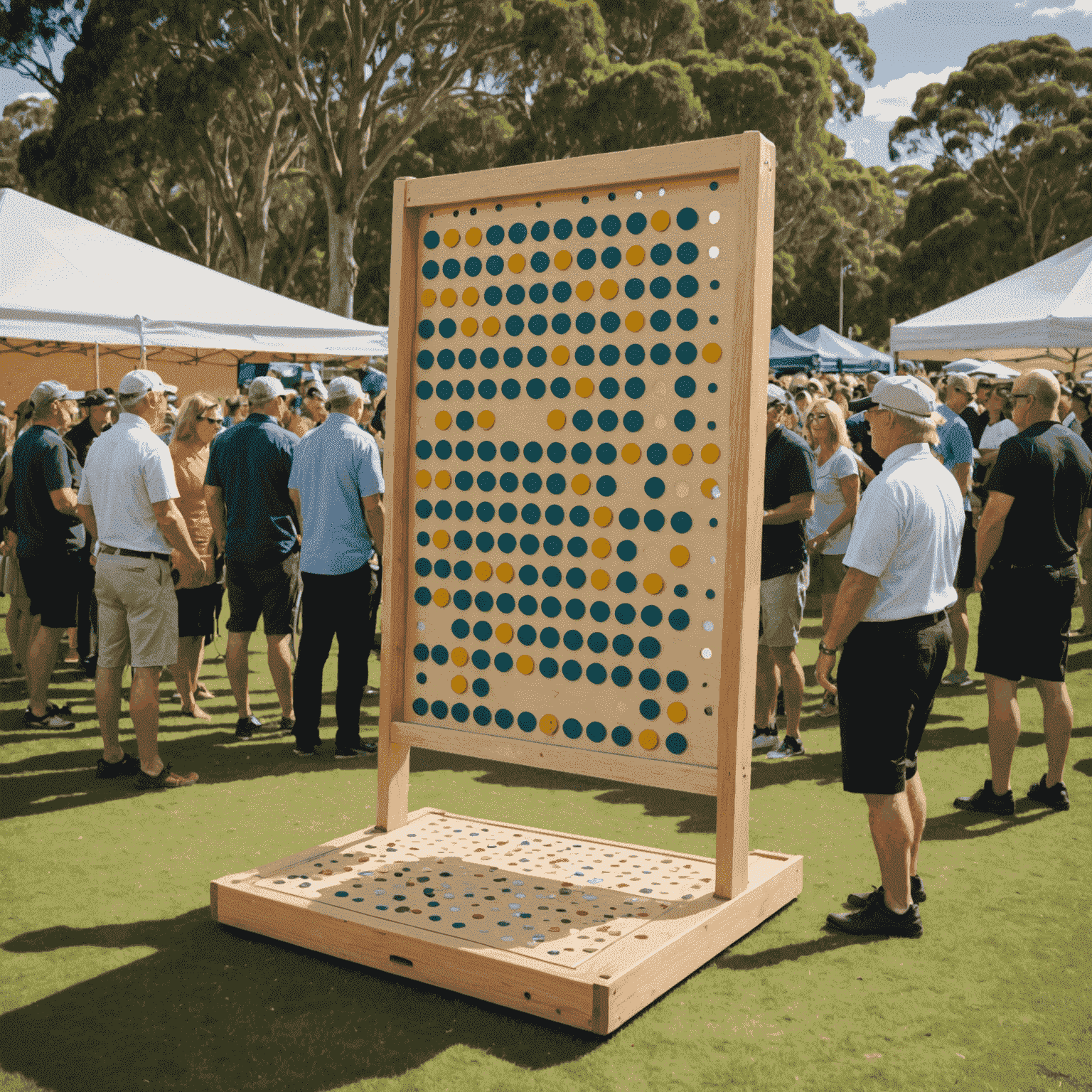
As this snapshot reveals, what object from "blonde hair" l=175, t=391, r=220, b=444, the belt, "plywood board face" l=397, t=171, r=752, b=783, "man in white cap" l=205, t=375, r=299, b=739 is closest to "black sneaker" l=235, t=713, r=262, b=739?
"man in white cap" l=205, t=375, r=299, b=739

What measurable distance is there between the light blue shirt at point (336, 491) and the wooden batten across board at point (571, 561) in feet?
6.08

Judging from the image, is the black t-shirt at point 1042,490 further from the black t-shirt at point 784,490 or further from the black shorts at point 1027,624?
the black t-shirt at point 784,490

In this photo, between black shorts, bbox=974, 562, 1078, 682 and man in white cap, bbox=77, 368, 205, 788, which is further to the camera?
man in white cap, bbox=77, 368, 205, 788

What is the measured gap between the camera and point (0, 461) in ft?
26.1

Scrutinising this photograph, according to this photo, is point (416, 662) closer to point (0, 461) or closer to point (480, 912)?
point (480, 912)

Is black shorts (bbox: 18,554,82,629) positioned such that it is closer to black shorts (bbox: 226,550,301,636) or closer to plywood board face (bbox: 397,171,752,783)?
black shorts (bbox: 226,550,301,636)

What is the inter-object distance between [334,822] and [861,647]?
2.66 m

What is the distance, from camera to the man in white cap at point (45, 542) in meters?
6.75

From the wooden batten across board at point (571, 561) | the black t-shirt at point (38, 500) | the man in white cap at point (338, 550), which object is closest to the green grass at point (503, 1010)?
the wooden batten across board at point (571, 561)

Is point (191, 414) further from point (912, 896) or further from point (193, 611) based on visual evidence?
point (912, 896)

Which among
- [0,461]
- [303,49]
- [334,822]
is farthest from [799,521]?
[303,49]

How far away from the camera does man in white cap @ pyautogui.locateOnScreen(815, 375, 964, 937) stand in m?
3.79

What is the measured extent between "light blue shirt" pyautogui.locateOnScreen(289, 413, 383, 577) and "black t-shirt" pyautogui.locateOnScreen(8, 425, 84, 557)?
1650 mm

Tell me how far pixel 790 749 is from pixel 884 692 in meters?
2.60
